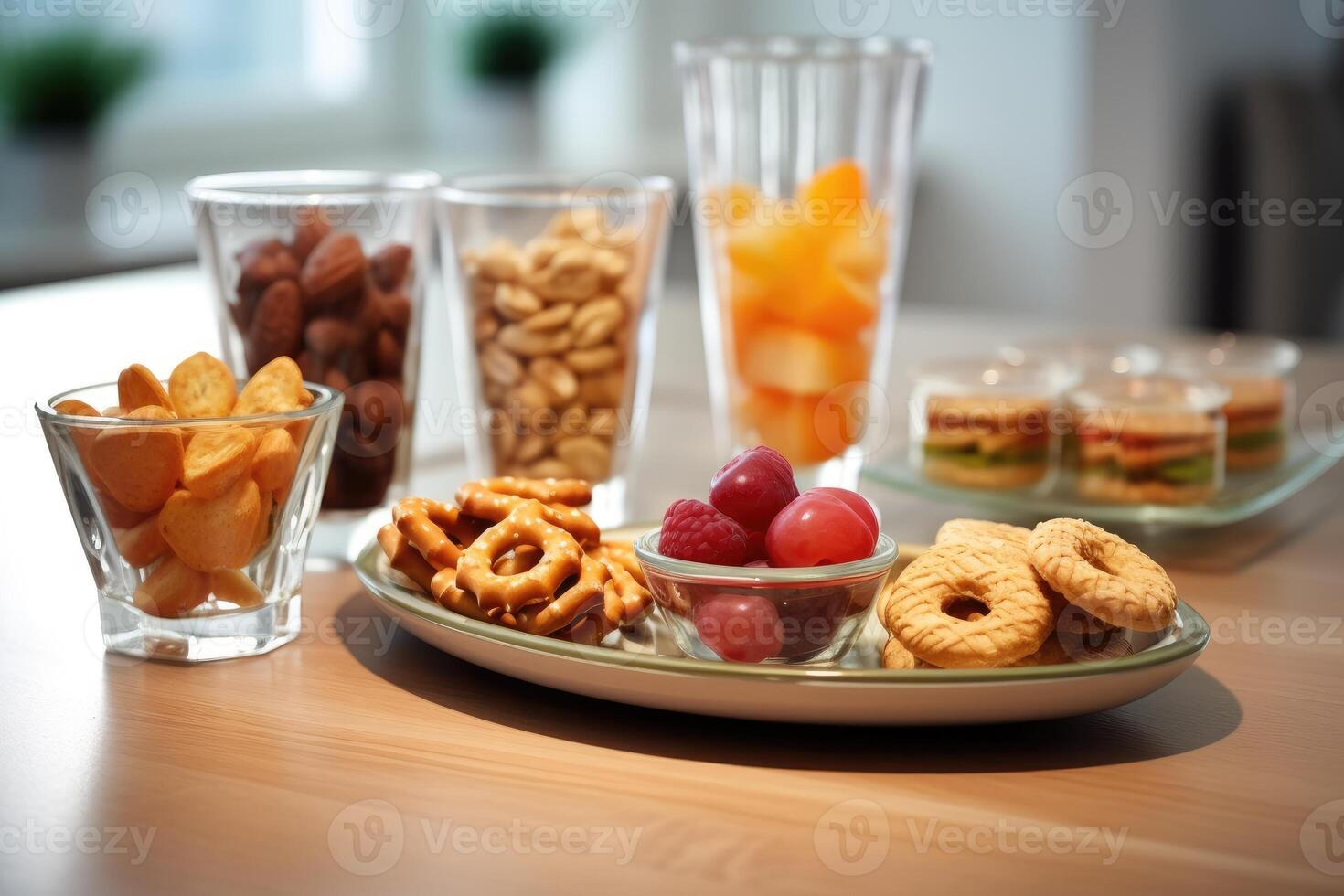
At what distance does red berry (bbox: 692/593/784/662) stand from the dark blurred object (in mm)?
3014

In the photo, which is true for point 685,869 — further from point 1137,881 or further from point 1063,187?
point 1063,187

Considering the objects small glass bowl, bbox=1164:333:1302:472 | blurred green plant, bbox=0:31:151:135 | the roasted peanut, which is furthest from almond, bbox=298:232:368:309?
blurred green plant, bbox=0:31:151:135

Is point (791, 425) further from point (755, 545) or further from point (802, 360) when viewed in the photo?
point (755, 545)

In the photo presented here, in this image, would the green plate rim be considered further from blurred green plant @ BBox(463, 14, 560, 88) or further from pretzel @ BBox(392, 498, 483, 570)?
blurred green plant @ BBox(463, 14, 560, 88)

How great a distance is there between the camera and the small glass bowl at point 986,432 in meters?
1.04

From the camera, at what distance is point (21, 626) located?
79cm

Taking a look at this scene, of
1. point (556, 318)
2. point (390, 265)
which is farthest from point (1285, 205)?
point (390, 265)

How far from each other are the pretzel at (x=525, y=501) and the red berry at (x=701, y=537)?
0.29ft

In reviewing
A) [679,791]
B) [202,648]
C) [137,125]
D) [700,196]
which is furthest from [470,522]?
[137,125]

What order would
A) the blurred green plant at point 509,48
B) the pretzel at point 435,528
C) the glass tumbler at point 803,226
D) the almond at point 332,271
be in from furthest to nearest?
the blurred green plant at point 509,48, the glass tumbler at point 803,226, the almond at point 332,271, the pretzel at point 435,528

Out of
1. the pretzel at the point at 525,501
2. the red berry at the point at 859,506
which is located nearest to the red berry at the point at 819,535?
the red berry at the point at 859,506

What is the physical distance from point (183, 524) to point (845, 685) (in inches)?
13.0

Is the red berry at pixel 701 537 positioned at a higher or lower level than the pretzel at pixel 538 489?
higher

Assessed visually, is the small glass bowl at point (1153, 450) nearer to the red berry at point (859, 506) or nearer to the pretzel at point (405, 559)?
the red berry at point (859, 506)
